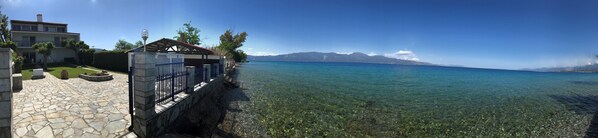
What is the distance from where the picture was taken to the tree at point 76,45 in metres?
33.8

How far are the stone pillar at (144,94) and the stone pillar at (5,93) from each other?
187 centimetres

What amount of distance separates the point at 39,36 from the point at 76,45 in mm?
6272

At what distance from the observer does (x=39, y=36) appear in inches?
1369

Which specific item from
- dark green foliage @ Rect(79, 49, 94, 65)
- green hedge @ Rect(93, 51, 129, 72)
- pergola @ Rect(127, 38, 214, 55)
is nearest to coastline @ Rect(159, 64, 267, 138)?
pergola @ Rect(127, 38, 214, 55)

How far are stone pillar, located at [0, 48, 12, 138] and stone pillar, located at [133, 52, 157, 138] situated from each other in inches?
73.5

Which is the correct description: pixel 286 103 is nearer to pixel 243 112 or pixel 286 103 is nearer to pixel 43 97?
pixel 243 112

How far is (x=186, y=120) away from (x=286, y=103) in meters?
5.81

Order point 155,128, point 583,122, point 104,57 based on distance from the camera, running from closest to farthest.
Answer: point 155,128
point 583,122
point 104,57

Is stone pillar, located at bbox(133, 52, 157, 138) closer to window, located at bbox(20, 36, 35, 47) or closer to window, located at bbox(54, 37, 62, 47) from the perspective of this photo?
window, located at bbox(20, 36, 35, 47)

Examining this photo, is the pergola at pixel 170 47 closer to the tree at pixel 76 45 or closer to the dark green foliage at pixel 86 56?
the dark green foliage at pixel 86 56

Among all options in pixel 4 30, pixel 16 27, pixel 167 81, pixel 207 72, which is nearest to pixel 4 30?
pixel 4 30

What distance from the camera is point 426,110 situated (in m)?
13.2

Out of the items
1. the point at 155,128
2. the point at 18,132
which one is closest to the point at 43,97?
the point at 18,132

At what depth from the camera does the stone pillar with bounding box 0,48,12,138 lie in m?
4.04
